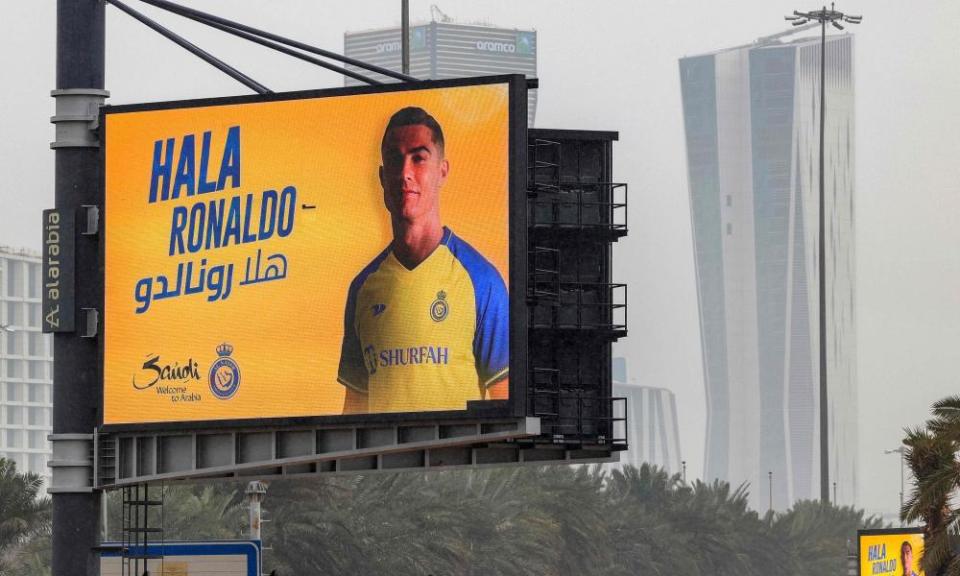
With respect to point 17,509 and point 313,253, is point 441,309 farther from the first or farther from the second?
point 17,509

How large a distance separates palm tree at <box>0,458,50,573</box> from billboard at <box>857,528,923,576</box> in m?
33.1

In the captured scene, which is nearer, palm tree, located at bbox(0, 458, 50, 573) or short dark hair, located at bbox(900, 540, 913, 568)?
short dark hair, located at bbox(900, 540, 913, 568)

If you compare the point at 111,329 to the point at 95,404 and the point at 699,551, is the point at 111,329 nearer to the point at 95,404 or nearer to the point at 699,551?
the point at 95,404

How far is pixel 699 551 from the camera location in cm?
12731

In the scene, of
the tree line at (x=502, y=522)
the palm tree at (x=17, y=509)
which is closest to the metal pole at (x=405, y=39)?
the tree line at (x=502, y=522)

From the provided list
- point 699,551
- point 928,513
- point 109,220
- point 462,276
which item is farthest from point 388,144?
point 699,551

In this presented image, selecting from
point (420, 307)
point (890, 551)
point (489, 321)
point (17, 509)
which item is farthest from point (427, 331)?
point (17, 509)

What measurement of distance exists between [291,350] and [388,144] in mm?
3529

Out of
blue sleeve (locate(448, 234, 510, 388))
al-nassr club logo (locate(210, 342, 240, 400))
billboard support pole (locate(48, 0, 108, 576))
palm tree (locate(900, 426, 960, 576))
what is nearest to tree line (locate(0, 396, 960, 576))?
palm tree (locate(900, 426, 960, 576))

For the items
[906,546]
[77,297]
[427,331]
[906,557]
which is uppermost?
[77,297]

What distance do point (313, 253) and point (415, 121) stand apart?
2.59 metres

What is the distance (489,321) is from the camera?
29109 millimetres

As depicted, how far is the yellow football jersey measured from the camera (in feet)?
95.1

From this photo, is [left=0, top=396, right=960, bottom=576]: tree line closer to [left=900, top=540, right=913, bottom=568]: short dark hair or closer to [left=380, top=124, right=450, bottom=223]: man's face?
[left=900, top=540, right=913, bottom=568]: short dark hair
